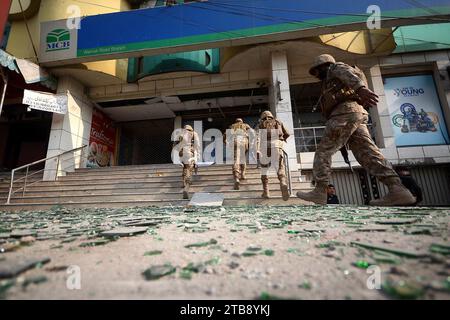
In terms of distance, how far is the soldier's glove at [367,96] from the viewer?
285 cm

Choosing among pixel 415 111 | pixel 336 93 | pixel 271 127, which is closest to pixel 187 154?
pixel 271 127

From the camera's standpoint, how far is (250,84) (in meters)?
9.49

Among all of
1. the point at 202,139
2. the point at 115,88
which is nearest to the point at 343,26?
the point at 202,139

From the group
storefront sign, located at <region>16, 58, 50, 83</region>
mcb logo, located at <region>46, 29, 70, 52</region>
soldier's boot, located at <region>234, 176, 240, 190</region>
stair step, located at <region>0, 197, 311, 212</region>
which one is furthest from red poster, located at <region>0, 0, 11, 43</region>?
soldier's boot, located at <region>234, 176, 240, 190</region>

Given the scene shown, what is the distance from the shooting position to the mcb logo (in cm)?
827

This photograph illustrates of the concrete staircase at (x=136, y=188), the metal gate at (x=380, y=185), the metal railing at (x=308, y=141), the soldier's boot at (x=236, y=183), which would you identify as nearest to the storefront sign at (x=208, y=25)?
the metal railing at (x=308, y=141)

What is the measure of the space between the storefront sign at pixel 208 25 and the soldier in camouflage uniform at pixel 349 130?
4.78m

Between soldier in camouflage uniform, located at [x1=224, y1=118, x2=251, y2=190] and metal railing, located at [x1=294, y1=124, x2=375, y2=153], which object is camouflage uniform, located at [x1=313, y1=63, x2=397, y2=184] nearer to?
soldier in camouflage uniform, located at [x1=224, y1=118, x2=251, y2=190]

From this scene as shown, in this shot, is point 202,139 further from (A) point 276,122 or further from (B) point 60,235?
(B) point 60,235

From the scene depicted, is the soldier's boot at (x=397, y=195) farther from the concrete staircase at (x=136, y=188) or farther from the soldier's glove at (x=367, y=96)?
the concrete staircase at (x=136, y=188)

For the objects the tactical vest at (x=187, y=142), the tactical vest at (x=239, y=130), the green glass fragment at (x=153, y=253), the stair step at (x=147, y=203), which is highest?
the tactical vest at (x=239, y=130)

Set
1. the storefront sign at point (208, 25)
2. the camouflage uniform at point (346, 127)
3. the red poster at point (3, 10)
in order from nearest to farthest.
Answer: the camouflage uniform at point (346, 127) → the red poster at point (3, 10) → the storefront sign at point (208, 25)

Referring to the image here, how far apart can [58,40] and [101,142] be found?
14.6 ft

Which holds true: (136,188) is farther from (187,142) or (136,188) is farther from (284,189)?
(284,189)
